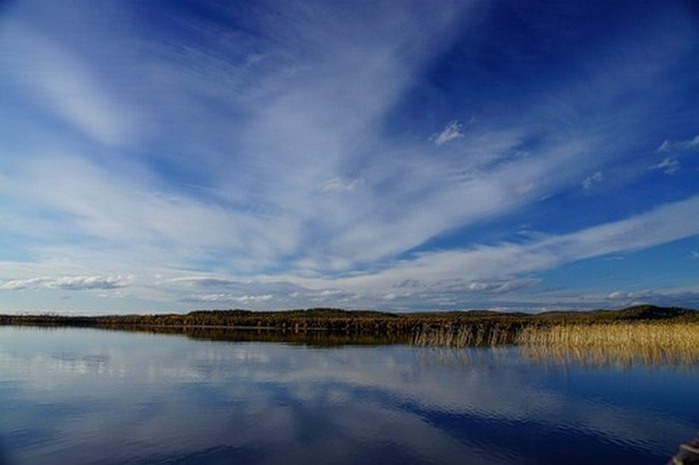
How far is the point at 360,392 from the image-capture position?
1633cm

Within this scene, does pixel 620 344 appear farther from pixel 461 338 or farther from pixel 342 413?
pixel 342 413

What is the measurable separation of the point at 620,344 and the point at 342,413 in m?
22.5

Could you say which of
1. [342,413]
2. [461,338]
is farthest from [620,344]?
[342,413]

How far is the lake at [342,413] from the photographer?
9867mm

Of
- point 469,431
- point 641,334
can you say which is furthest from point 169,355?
point 641,334

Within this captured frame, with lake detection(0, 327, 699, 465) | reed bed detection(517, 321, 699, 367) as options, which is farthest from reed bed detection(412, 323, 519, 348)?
lake detection(0, 327, 699, 465)

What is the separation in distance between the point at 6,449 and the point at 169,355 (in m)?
17.9

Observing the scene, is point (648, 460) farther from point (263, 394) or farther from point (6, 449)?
point (6, 449)

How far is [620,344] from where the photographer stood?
29.7 metres

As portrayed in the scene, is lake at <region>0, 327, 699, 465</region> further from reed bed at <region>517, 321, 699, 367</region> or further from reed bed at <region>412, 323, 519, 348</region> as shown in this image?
reed bed at <region>412, 323, 519, 348</region>

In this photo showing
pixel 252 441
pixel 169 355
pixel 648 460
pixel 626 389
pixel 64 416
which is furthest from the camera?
pixel 169 355

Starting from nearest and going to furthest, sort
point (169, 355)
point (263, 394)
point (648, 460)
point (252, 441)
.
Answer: point (648, 460) → point (252, 441) → point (263, 394) → point (169, 355)

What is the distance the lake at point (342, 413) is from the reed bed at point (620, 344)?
395 cm

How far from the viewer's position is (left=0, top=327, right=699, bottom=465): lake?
9.87m
